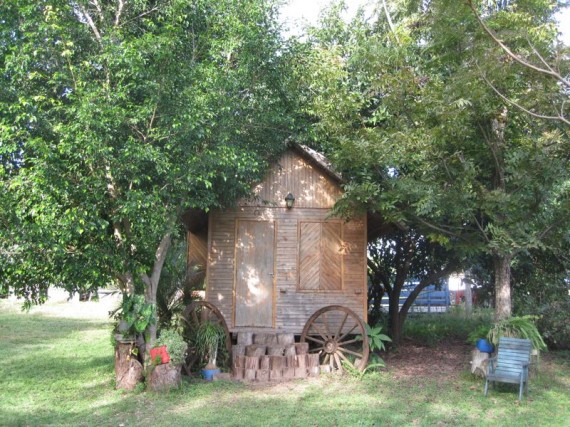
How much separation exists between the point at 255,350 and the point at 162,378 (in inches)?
73.0

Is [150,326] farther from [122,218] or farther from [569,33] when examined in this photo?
[569,33]

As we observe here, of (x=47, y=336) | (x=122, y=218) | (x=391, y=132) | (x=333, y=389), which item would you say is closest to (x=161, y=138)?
(x=122, y=218)

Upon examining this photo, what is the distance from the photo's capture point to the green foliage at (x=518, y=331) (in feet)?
27.6

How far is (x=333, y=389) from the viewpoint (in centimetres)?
839

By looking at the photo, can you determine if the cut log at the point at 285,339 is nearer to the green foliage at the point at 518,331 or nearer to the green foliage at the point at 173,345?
the green foliage at the point at 173,345

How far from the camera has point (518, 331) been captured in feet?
27.8

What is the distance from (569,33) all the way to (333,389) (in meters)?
6.54

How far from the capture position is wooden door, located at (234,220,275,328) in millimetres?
10195

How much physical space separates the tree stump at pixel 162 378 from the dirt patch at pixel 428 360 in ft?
12.4

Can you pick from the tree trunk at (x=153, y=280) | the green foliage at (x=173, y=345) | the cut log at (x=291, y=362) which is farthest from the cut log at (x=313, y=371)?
the tree trunk at (x=153, y=280)

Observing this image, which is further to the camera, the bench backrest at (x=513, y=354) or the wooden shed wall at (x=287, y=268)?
the wooden shed wall at (x=287, y=268)

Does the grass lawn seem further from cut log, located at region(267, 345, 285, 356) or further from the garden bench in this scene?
cut log, located at region(267, 345, 285, 356)

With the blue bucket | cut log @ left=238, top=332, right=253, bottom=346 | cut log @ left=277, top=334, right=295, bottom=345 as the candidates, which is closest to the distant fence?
cut log @ left=277, top=334, right=295, bottom=345

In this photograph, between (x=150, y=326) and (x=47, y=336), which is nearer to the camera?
(x=150, y=326)
